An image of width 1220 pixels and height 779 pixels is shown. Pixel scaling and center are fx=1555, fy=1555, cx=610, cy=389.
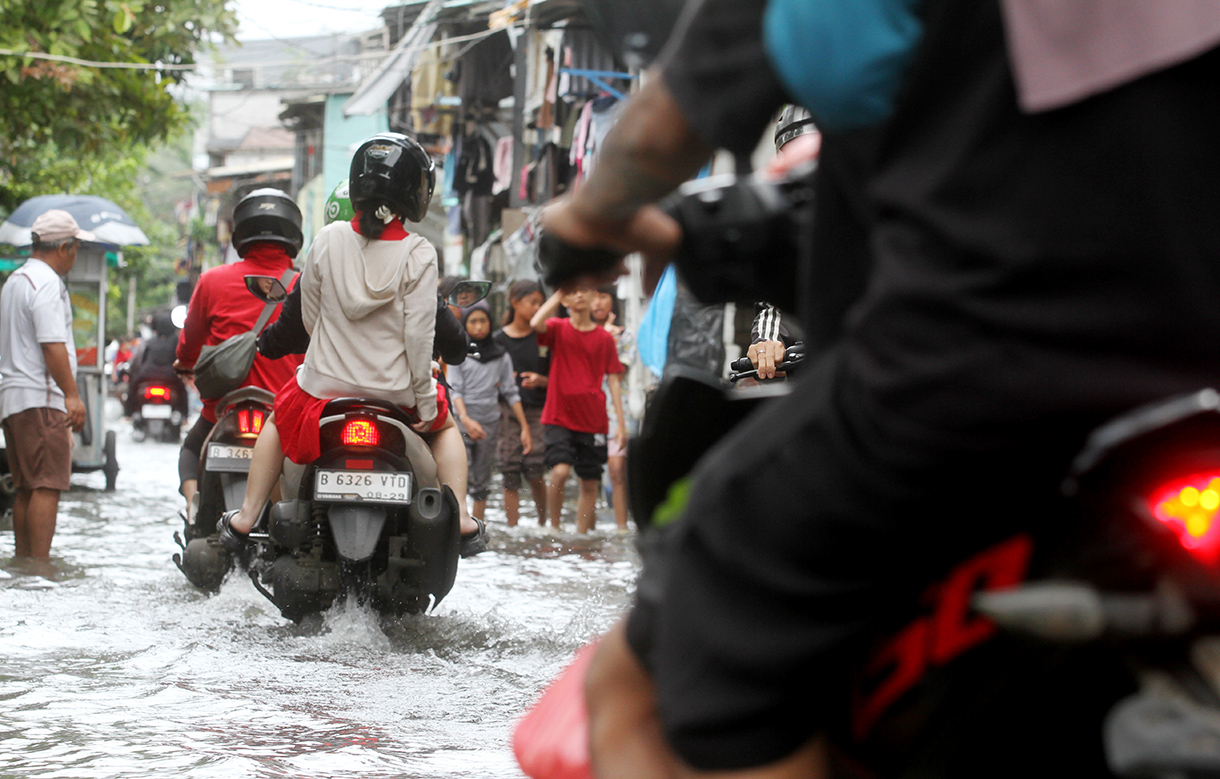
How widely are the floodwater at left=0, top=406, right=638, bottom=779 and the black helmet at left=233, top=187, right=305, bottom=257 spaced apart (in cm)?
171

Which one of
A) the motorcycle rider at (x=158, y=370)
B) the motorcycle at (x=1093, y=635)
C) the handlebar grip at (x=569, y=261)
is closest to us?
the motorcycle at (x=1093, y=635)

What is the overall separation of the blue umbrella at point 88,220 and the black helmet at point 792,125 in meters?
8.99

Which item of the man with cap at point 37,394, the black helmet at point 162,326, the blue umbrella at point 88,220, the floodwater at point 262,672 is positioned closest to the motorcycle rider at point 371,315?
the floodwater at point 262,672

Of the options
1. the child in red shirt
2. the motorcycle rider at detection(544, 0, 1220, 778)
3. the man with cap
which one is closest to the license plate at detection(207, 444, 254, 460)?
the man with cap

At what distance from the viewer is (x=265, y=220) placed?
24.9 feet

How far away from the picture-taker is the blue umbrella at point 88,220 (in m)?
13.5

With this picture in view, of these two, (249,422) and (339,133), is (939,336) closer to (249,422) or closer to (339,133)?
(249,422)

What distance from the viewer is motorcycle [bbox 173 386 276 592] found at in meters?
7.15

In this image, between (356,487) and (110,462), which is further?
(110,462)

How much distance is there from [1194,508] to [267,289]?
5.82m

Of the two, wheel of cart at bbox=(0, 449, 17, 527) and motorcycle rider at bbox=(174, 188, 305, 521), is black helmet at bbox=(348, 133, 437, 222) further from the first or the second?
wheel of cart at bbox=(0, 449, 17, 527)

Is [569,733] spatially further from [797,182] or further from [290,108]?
[290,108]

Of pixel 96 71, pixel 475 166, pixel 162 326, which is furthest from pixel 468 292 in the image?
pixel 475 166

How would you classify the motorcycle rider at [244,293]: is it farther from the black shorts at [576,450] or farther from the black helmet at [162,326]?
the black helmet at [162,326]
